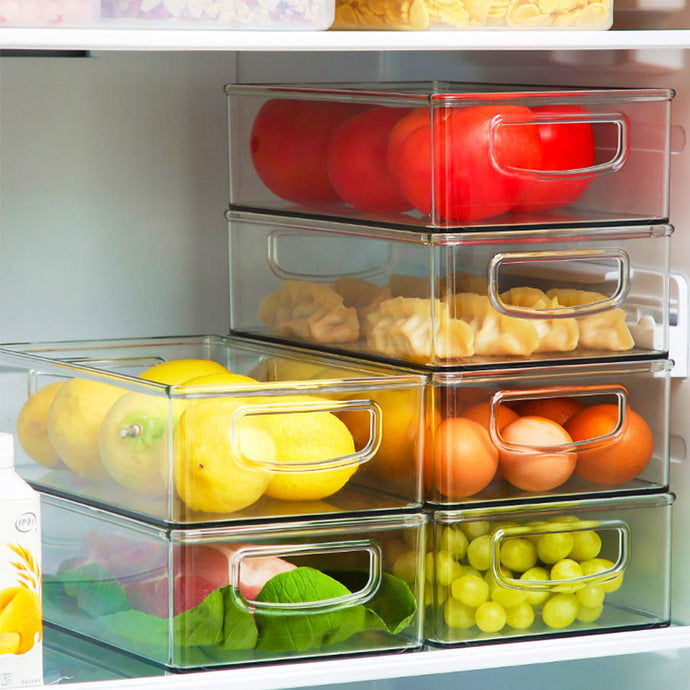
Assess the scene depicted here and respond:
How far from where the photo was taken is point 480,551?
111 cm

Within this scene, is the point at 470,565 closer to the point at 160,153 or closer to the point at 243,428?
the point at 243,428

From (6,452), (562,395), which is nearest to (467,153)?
(562,395)

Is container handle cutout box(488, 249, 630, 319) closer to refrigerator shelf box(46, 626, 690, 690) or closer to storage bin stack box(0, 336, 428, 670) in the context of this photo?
storage bin stack box(0, 336, 428, 670)

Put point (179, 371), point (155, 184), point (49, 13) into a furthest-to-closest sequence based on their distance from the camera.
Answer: point (155, 184) → point (179, 371) → point (49, 13)

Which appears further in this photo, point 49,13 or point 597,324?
point 597,324

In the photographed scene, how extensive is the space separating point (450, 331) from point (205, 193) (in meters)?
0.46

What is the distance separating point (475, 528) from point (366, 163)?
326 mm

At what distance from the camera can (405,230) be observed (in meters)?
1.12

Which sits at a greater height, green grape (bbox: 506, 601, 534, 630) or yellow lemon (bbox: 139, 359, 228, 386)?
yellow lemon (bbox: 139, 359, 228, 386)

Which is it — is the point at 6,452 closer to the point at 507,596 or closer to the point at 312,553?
the point at 312,553

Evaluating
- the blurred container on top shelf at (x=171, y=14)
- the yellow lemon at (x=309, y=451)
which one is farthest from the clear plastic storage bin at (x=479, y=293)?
the blurred container on top shelf at (x=171, y=14)

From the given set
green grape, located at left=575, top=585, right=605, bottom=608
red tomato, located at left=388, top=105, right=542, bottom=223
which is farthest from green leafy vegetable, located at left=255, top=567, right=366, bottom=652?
red tomato, located at left=388, top=105, right=542, bottom=223

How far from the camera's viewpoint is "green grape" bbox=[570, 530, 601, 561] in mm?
1147

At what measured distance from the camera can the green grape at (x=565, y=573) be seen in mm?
1133
